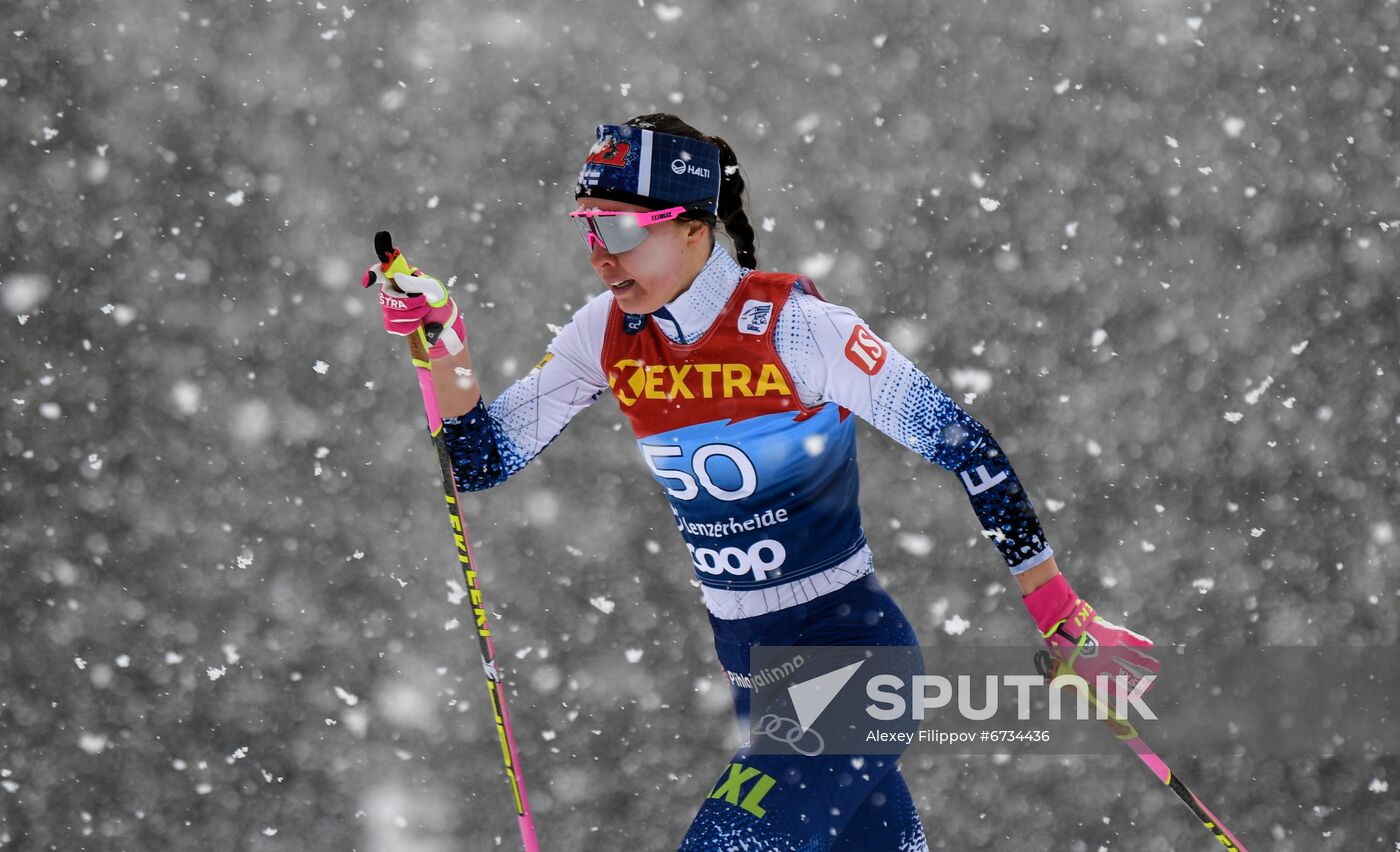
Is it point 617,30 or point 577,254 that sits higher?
point 617,30

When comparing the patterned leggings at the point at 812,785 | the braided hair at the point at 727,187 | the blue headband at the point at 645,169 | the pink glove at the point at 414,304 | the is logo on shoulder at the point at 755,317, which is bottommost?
the patterned leggings at the point at 812,785

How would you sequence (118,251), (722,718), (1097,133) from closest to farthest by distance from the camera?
(118,251)
(1097,133)
(722,718)

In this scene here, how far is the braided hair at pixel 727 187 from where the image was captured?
6.36 feet

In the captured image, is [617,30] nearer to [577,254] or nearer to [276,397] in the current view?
[577,254]

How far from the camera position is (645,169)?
6.19ft

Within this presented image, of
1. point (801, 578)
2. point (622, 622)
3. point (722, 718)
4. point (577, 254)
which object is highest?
point (577, 254)

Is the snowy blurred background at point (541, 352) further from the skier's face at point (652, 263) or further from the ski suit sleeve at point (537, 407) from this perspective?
the skier's face at point (652, 263)

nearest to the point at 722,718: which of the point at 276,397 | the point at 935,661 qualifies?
the point at 935,661

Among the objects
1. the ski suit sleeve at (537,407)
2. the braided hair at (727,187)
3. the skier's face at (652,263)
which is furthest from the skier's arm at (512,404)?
the braided hair at (727,187)

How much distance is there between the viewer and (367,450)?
118 inches

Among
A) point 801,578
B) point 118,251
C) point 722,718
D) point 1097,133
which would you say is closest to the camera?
point 801,578

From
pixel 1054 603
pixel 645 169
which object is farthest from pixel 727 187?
pixel 1054 603

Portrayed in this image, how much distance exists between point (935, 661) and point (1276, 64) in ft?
6.00

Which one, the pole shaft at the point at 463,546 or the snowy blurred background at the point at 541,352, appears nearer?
the pole shaft at the point at 463,546
